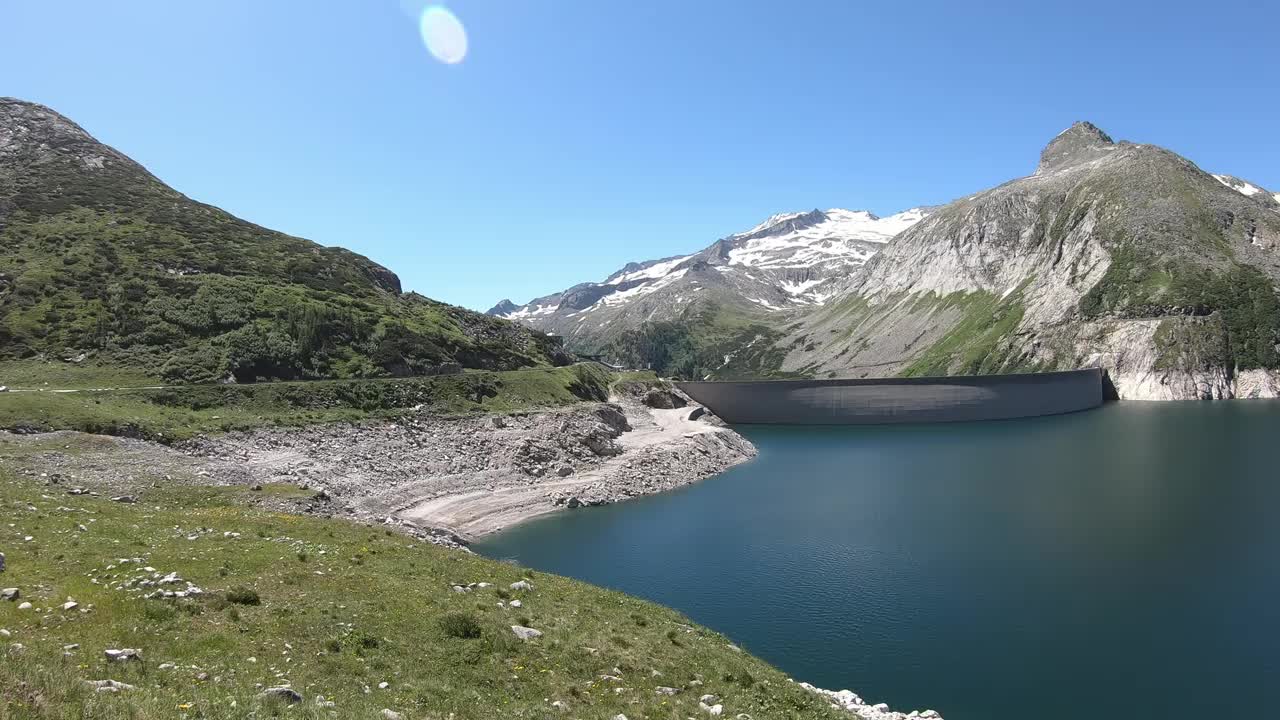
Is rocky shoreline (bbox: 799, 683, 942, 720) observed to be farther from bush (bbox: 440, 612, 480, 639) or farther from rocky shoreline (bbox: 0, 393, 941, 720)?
bush (bbox: 440, 612, 480, 639)

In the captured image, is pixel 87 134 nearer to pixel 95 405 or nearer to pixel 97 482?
pixel 95 405

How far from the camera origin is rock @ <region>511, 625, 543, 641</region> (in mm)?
17378

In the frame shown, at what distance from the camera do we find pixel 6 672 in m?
8.59

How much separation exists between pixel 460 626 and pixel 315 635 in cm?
340

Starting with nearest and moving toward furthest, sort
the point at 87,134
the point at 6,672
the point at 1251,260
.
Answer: the point at 6,672 → the point at 87,134 → the point at 1251,260

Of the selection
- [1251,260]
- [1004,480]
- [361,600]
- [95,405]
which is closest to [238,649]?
[361,600]

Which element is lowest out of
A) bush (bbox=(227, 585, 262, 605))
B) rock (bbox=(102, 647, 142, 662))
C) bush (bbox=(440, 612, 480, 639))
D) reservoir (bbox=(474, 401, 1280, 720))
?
reservoir (bbox=(474, 401, 1280, 720))

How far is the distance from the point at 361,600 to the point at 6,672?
983 centimetres

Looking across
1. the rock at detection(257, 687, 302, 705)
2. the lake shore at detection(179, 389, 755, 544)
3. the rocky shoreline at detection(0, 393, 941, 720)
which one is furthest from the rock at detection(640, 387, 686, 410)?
the rock at detection(257, 687, 302, 705)

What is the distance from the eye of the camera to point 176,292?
7712 centimetres

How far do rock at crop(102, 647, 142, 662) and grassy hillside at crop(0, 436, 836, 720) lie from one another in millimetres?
178

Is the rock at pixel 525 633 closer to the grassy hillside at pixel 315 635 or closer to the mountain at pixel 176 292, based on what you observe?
the grassy hillside at pixel 315 635

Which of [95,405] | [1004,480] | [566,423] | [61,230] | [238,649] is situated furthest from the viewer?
[61,230]

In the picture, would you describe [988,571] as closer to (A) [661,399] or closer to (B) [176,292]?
(A) [661,399]
